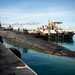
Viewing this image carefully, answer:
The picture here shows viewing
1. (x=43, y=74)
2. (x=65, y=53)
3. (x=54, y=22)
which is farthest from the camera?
(x=54, y=22)

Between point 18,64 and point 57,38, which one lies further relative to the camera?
point 57,38

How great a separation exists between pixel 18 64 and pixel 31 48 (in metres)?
14.0

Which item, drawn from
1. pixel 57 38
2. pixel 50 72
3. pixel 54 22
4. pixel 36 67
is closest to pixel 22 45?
pixel 36 67

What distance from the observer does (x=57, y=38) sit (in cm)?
6956

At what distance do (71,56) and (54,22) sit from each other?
6858 centimetres

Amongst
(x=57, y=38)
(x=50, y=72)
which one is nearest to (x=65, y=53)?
(x=50, y=72)

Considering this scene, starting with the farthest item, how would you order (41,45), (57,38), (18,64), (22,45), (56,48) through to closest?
(57,38) → (22,45) → (41,45) → (56,48) → (18,64)

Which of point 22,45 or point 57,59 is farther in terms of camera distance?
point 22,45

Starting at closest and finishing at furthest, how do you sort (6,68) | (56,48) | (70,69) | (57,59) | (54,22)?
1. (6,68)
2. (70,69)
3. (57,59)
4. (56,48)
5. (54,22)

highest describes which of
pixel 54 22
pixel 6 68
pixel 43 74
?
pixel 54 22

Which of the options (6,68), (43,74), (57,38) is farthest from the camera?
(57,38)

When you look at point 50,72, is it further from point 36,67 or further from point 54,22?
point 54,22

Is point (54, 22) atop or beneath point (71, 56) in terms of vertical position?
atop

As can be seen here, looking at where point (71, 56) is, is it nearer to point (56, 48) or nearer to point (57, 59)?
point (57, 59)
